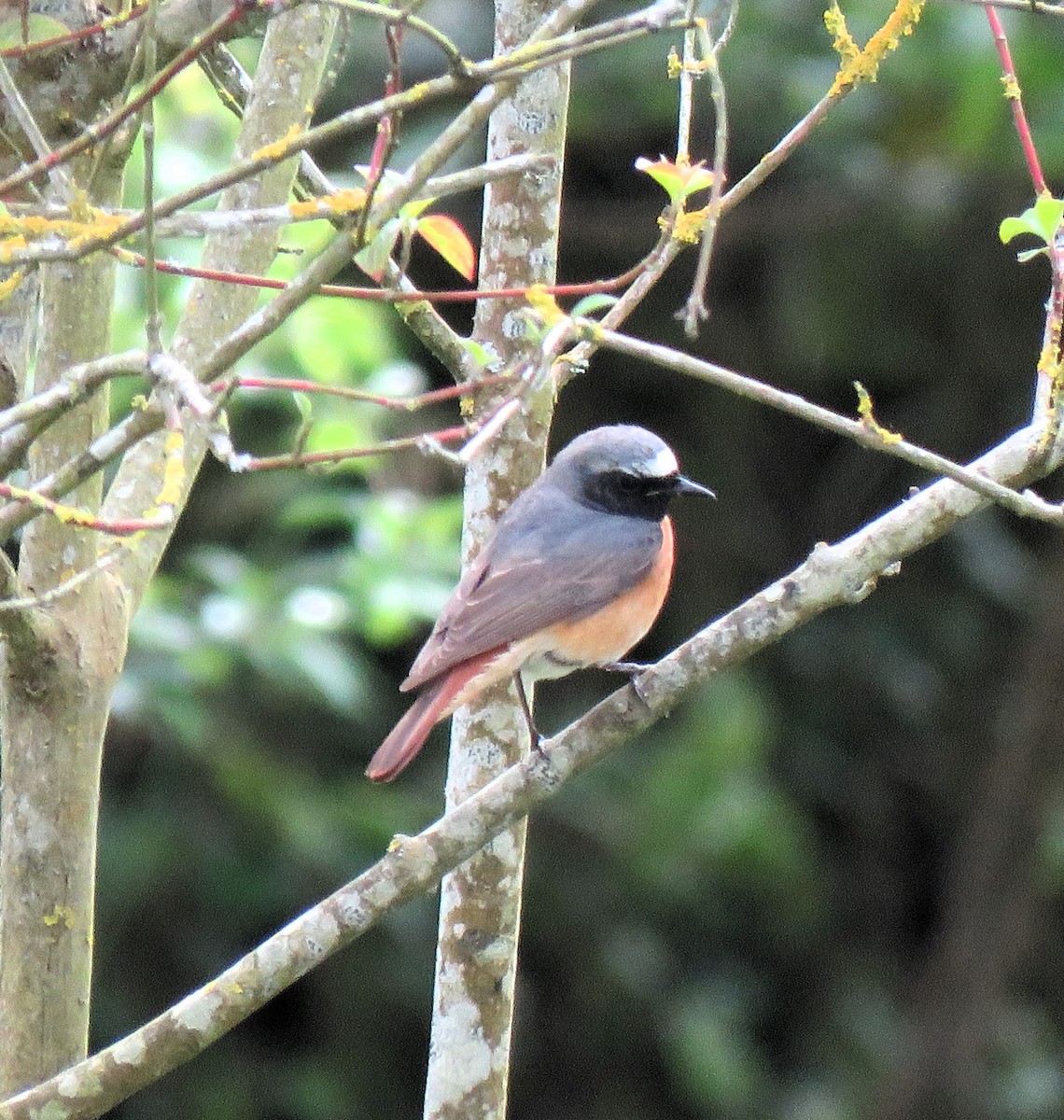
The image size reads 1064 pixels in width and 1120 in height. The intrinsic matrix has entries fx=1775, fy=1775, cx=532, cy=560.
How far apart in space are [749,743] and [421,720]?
317 cm

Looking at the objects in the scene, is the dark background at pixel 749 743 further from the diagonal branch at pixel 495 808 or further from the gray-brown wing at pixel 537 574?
the diagonal branch at pixel 495 808

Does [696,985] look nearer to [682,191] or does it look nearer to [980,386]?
[980,386]

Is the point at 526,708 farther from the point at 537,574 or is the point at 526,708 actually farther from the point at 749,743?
the point at 749,743

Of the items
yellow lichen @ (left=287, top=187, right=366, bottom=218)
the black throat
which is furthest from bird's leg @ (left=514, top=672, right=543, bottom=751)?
yellow lichen @ (left=287, top=187, right=366, bottom=218)

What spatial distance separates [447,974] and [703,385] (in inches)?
172

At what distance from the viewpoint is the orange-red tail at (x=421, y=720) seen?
3.51 metres

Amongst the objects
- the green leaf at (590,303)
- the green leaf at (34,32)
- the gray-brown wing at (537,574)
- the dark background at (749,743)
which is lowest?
the dark background at (749,743)

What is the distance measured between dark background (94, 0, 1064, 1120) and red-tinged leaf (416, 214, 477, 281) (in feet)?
9.68

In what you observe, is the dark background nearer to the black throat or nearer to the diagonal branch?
the black throat

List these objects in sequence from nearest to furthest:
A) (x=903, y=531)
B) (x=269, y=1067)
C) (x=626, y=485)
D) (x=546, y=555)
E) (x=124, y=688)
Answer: (x=903, y=531), (x=546, y=555), (x=626, y=485), (x=124, y=688), (x=269, y=1067)

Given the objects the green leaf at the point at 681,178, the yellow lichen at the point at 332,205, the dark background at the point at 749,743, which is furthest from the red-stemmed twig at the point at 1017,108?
the dark background at the point at 749,743

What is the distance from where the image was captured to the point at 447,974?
11.5 feet

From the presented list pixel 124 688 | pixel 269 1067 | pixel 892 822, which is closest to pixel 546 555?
pixel 124 688

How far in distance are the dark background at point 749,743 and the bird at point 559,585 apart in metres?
1.47
